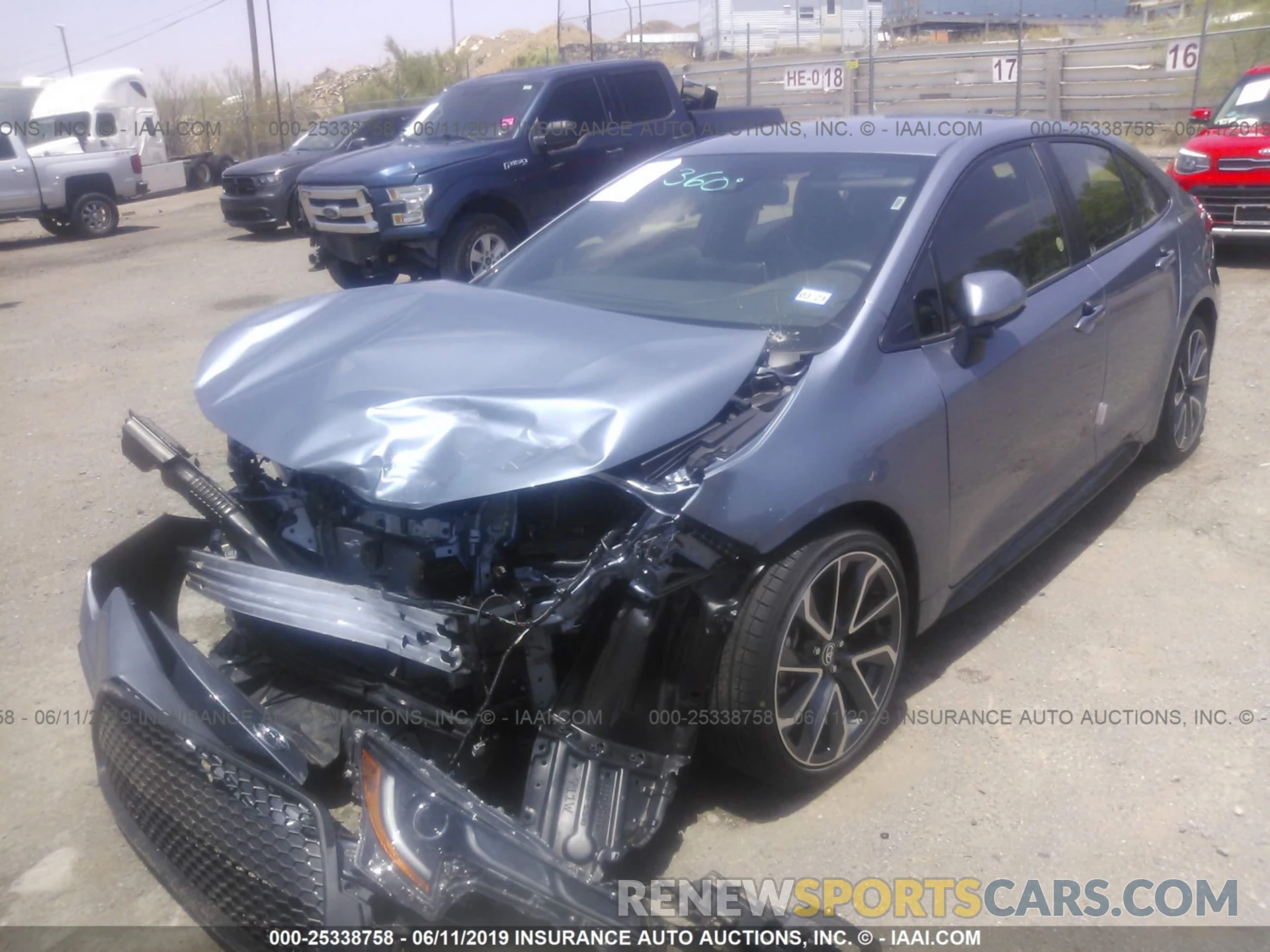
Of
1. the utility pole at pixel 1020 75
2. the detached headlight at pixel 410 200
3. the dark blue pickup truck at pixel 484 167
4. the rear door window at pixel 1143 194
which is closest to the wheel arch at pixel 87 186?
the dark blue pickup truck at pixel 484 167

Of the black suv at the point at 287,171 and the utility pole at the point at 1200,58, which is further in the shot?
the utility pole at the point at 1200,58

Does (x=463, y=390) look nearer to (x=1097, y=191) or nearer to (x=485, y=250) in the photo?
(x=1097, y=191)

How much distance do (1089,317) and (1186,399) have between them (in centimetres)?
157

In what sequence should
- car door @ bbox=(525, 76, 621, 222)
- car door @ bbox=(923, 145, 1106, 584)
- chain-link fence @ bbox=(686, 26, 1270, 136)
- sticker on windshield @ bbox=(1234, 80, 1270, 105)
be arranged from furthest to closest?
chain-link fence @ bbox=(686, 26, 1270, 136) < car door @ bbox=(525, 76, 621, 222) < sticker on windshield @ bbox=(1234, 80, 1270, 105) < car door @ bbox=(923, 145, 1106, 584)

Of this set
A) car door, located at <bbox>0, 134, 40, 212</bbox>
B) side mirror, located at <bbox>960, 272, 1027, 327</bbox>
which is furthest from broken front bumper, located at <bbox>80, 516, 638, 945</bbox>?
car door, located at <bbox>0, 134, 40, 212</bbox>

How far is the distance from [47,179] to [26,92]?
8.72 metres

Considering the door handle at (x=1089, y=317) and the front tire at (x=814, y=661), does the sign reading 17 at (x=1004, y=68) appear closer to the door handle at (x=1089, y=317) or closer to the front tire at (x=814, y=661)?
the door handle at (x=1089, y=317)

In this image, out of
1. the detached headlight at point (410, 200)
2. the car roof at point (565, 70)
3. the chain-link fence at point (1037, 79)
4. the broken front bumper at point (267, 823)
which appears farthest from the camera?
the chain-link fence at point (1037, 79)

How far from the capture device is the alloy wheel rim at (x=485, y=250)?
33.0ft

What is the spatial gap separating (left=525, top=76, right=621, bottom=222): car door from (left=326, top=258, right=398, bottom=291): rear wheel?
156 cm

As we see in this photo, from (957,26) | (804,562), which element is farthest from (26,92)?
(957,26)

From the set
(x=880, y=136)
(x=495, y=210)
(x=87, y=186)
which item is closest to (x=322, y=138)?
→ (x=87, y=186)

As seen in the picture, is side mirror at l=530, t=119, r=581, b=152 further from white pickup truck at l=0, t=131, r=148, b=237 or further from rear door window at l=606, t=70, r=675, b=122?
white pickup truck at l=0, t=131, r=148, b=237

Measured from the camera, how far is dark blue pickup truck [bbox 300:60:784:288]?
32.2ft
